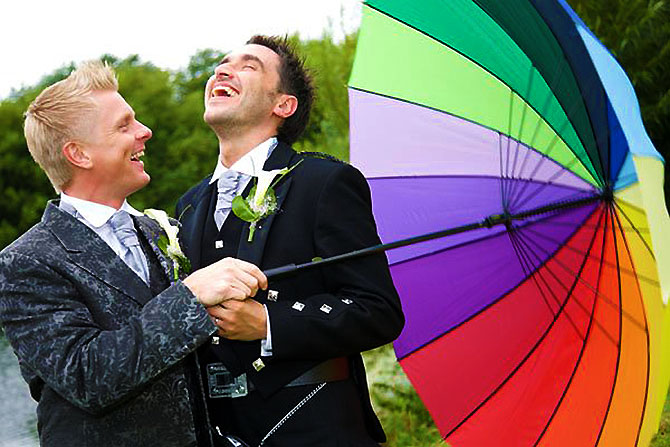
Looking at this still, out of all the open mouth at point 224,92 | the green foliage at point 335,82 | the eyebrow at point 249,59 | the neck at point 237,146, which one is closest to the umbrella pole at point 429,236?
the neck at point 237,146

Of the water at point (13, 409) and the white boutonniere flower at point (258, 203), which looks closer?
the white boutonniere flower at point (258, 203)

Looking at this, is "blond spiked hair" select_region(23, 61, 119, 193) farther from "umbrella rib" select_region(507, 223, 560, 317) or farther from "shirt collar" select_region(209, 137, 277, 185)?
"umbrella rib" select_region(507, 223, 560, 317)

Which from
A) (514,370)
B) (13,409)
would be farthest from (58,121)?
(13,409)

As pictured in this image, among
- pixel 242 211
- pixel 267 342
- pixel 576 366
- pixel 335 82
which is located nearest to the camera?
pixel 267 342

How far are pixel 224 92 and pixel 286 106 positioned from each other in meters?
0.20

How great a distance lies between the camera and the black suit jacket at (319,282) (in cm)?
250

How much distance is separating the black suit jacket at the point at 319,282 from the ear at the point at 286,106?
11.5 inches

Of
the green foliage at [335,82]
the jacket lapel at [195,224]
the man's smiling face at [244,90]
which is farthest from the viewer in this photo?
the green foliage at [335,82]

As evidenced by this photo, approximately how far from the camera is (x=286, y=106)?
3.05 m

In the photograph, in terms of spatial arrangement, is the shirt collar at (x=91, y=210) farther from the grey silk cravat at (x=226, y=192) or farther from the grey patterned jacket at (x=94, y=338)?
the grey silk cravat at (x=226, y=192)

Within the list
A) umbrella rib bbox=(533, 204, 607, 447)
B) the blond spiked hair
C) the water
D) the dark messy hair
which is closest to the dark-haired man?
the dark messy hair

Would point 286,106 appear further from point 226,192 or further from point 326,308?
point 326,308

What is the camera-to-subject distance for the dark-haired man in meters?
2.50

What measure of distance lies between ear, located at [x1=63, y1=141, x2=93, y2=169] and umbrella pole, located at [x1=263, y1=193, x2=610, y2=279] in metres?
0.55
